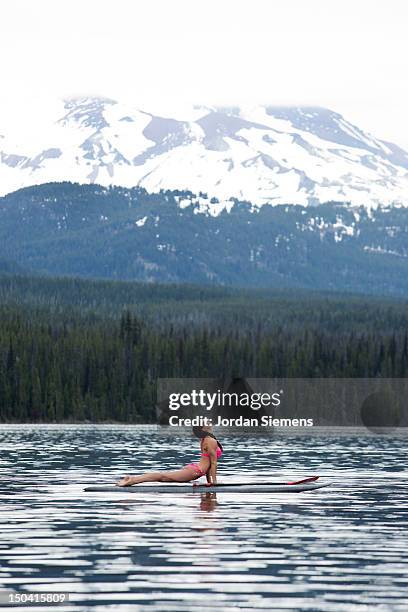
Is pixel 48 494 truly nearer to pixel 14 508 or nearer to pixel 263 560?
pixel 14 508

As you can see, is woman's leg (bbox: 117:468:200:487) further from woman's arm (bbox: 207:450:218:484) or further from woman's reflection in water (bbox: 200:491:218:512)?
woman's reflection in water (bbox: 200:491:218:512)

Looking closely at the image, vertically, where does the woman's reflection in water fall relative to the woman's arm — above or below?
below

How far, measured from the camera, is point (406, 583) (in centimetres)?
4328

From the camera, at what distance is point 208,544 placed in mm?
50562

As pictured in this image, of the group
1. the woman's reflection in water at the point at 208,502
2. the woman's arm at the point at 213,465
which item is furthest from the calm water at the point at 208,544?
the woman's arm at the point at 213,465

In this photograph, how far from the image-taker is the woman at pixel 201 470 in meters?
66.3

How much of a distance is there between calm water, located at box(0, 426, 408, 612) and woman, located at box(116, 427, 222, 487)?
0.68 meters

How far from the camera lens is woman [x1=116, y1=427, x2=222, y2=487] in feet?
218

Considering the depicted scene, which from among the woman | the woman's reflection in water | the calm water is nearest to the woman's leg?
the woman

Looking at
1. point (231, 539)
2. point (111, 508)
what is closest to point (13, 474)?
point (111, 508)

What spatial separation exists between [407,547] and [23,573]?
11698 mm

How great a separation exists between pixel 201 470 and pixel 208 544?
17508 mm

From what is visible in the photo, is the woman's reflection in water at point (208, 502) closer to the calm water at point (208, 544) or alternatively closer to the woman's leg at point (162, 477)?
the calm water at point (208, 544)

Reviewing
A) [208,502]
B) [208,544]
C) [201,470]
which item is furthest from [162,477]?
[208,544]
